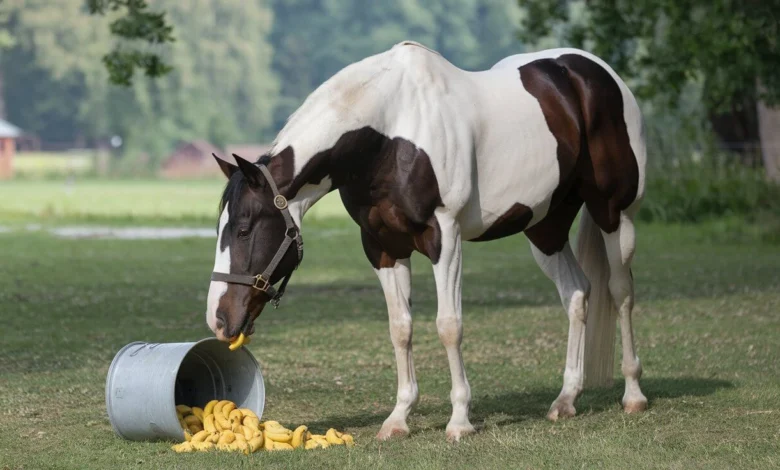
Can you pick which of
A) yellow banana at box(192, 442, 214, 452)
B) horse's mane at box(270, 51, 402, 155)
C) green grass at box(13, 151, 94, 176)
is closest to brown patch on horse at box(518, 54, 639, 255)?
horse's mane at box(270, 51, 402, 155)

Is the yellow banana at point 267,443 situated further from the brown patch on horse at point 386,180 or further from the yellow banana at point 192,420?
the brown patch on horse at point 386,180

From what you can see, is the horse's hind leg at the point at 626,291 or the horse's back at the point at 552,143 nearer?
the horse's back at the point at 552,143

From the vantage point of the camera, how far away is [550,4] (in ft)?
67.0

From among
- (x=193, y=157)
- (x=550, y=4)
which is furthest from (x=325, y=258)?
(x=193, y=157)

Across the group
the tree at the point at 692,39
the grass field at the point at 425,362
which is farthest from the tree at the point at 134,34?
the tree at the point at 692,39

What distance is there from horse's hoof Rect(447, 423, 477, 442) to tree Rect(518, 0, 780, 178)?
10.7 metres

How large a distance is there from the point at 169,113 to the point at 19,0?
1246 centimetres

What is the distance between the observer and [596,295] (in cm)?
808

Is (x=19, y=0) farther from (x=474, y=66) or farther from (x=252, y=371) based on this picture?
(x=252, y=371)

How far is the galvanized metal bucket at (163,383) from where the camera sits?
21.5 ft

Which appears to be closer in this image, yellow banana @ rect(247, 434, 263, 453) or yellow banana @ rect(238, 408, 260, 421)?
yellow banana @ rect(247, 434, 263, 453)

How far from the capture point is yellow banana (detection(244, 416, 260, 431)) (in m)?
6.69

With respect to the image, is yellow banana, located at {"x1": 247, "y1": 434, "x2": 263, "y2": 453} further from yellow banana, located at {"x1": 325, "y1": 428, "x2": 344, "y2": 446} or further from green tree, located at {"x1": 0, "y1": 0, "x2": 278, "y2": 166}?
green tree, located at {"x1": 0, "y1": 0, "x2": 278, "y2": 166}

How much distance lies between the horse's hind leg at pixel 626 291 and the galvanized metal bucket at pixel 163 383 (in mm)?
2242
